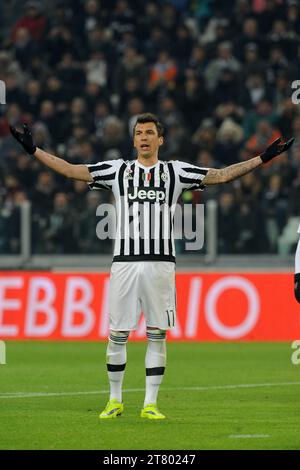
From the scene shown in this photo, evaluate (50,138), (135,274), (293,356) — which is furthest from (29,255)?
(135,274)

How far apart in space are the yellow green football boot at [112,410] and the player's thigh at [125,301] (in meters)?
0.60

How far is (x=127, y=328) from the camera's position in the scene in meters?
10.2

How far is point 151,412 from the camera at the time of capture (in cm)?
1020

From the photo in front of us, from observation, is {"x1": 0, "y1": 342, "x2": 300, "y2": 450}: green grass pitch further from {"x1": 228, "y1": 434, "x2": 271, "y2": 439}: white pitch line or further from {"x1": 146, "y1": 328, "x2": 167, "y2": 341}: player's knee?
{"x1": 146, "y1": 328, "x2": 167, "y2": 341}: player's knee

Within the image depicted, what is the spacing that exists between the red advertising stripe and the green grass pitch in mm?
570

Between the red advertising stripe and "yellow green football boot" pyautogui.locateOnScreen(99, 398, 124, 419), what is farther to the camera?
the red advertising stripe

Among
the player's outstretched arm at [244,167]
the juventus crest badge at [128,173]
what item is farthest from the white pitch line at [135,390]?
the player's outstretched arm at [244,167]

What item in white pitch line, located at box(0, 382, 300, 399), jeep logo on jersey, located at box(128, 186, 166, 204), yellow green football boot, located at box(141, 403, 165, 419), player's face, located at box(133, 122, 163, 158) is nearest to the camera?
yellow green football boot, located at box(141, 403, 165, 419)

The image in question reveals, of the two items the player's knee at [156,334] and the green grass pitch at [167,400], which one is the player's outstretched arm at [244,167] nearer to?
the player's knee at [156,334]

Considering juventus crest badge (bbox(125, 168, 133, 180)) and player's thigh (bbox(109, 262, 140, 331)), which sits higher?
juventus crest badge (bbox(125, 168, 133, 180))

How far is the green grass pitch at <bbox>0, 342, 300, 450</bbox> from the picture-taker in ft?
29.2

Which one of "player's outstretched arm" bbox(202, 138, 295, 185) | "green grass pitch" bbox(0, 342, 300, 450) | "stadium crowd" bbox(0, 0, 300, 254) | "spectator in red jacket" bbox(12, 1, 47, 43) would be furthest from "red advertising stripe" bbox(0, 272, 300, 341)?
"player's outstretched arm" bbox(202, 138, 295, 185)

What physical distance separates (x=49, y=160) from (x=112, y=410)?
6.67ft

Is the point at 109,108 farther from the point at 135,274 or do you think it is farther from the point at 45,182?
the point at 135,274
